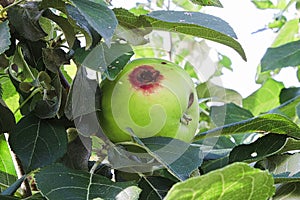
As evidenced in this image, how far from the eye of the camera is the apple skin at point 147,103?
62 centimetres

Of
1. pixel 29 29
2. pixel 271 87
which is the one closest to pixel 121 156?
pixel 29 29

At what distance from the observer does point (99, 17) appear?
21.7 inches

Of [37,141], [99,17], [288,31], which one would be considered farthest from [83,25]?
[288,31]

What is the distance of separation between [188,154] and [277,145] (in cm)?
13

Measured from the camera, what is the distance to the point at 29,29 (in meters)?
0.62

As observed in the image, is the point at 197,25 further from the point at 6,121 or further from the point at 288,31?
the point at 288,31

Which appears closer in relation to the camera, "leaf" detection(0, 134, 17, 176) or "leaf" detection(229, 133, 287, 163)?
"leaf" detection(229, 133, 287, 163)

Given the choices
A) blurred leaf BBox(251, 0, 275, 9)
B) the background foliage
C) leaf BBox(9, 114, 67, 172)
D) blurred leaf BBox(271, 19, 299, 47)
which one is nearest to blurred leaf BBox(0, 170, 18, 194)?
the background foliage

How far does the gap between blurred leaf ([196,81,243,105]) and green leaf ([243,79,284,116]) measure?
0.83 ft

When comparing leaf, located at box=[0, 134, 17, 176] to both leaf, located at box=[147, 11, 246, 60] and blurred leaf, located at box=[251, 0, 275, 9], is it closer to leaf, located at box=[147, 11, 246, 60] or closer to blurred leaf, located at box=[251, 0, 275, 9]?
leaf, located at box=[147, 11, 246, 60]

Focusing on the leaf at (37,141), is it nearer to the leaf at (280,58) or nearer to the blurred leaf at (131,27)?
the blurred leaf at (131,27)

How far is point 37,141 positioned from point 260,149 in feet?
0.84

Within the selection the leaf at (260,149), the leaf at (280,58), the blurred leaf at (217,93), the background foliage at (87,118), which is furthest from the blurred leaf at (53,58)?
the leaf at (280,58)

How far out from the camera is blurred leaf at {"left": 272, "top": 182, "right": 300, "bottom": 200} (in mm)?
595
